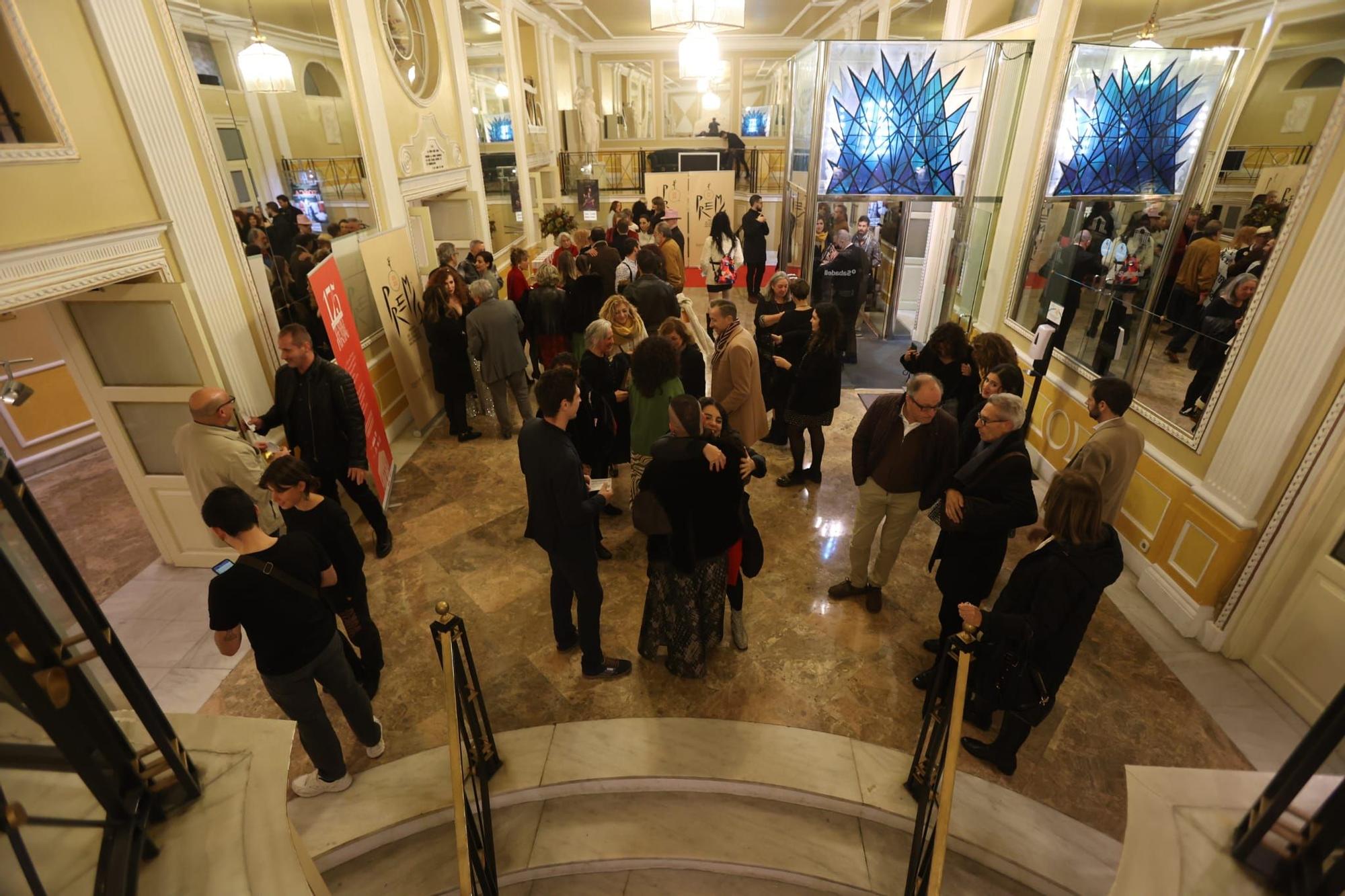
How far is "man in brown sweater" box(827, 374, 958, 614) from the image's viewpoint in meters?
3.20

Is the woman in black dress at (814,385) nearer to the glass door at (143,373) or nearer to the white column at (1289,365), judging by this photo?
the white column at (1289,365)

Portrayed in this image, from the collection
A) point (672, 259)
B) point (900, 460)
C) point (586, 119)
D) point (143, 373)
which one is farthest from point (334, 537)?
point (586, 119)

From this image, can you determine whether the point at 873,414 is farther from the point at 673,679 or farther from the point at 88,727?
the point at 88,727

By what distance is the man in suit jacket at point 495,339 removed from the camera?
5367 mm

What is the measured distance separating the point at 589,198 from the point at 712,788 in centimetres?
1099

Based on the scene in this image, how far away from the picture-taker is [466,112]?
7.59 metres

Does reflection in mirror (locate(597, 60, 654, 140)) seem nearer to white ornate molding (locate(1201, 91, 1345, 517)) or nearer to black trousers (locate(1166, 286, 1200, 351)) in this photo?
black trousers (locate(1166, 286, 1200, 351))

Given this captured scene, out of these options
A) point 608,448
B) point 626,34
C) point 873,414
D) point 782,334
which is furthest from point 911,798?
point 626,34

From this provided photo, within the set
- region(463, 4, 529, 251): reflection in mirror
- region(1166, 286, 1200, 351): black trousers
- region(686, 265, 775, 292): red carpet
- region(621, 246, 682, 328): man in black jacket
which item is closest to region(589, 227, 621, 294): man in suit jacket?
region(621, 246, 682, 328): man in black jacket

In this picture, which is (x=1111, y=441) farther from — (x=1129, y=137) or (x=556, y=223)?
(x=556, y=223)

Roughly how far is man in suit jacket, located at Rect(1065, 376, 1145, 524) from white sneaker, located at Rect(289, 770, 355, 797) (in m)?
3.93

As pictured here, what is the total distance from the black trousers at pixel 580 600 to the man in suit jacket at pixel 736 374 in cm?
158

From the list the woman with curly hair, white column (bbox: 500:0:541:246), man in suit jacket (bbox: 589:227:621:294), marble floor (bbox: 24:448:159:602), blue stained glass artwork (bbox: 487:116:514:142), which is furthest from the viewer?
blue stained glass artwork (bbox: 487:116:514:142)

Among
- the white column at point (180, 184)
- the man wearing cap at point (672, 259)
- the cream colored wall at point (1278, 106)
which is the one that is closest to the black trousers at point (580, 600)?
the white column at point (180, 184)
